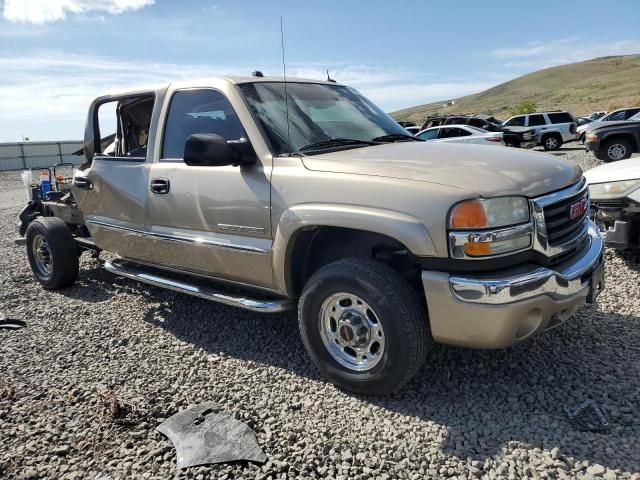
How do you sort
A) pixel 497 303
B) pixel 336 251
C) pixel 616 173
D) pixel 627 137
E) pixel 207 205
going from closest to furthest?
pixel 497 303 → pixel 336 251 → pixel 207 205 → pixel 616 173 → pixel 627 137

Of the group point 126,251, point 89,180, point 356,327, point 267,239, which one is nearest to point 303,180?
point 267,239

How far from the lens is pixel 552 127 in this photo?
74.3 ft

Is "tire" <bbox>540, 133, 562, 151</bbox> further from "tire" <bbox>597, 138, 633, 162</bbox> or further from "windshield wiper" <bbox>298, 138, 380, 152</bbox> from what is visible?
"windshield wiper" <bbox>298, 138, 380, 152</bbox>

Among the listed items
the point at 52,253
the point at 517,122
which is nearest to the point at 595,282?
the point at 52,253

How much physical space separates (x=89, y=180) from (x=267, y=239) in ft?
8.02

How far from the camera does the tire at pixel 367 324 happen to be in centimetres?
286

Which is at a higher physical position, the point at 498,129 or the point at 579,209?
the point at 498,129

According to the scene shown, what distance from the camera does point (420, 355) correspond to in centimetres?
289

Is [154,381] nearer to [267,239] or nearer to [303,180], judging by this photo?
[267,239]

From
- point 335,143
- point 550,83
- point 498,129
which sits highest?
point 550,83

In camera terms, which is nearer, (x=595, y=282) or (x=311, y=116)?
(x=595, y=282)

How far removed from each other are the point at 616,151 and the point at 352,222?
14256 mm

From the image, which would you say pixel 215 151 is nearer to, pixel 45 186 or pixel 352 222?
pixel 352 222

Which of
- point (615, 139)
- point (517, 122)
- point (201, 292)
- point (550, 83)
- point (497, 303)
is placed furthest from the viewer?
point (550, 83)
